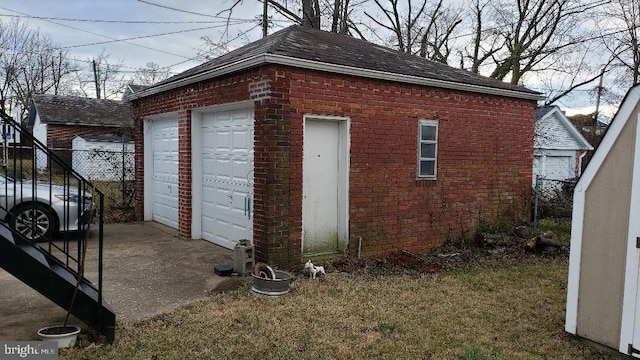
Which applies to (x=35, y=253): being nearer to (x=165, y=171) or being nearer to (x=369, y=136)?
(x=369, y=136)

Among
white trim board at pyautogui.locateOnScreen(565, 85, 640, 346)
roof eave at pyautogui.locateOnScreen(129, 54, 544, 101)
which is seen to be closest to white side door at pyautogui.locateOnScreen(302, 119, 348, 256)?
roof eave at pyautogui.locateOnScreen(129, 54, 544, 101)

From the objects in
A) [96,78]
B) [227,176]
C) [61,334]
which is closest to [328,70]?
[227,176]

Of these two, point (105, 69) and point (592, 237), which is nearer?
point (592, 237)

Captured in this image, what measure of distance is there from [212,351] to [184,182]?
5164 mm

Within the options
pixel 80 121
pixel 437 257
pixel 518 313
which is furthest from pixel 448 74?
pixel 80 121

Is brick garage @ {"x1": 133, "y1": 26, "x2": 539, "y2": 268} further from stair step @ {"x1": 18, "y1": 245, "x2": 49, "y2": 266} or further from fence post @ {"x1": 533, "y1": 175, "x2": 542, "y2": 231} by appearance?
stair step @ {"x1": 18, "y1": 245, "x2": 49, "y2": 266}

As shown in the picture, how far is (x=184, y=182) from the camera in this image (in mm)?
8617

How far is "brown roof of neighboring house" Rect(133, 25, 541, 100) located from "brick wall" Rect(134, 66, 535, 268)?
162 millimetres

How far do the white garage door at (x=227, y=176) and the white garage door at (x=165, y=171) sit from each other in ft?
4.00

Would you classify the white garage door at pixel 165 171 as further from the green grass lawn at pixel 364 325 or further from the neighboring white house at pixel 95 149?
the neighboring white house at pixel 95 149

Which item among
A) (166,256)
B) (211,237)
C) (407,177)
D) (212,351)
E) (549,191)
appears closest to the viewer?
(212,351)

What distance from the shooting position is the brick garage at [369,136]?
642 cm

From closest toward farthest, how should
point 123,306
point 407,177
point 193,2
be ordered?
point 123,306 < point 407,177 < point 193,2

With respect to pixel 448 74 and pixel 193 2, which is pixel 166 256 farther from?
pixel 193 2
